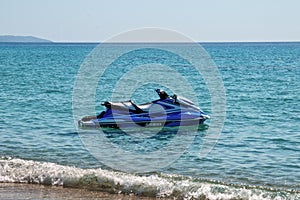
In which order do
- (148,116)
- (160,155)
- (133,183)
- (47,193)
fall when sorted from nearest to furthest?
(47,193), (133,183), (160,155), (148,116)

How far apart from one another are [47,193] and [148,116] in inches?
399

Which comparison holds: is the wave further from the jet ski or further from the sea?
the jet ski

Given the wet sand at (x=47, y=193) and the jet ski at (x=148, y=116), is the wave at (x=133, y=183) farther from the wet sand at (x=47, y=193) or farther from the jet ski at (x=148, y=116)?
the jet ski at (x=148, y=116)

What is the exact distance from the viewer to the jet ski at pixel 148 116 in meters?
22.5

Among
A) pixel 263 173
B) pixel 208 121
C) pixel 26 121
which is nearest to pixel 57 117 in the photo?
pixel 26 121

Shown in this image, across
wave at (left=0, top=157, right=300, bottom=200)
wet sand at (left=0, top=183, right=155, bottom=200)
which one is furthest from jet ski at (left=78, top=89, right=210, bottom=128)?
wet sand at (left=0, top=183, right=155, bottom=200)

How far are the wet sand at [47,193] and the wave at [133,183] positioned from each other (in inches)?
11.4

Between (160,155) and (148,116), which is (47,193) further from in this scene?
(148,116)

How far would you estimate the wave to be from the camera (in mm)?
12898

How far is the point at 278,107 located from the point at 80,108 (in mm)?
10628

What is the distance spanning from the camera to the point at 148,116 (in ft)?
74.3

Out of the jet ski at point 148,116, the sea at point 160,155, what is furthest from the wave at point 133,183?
the jet ski at point 148,116

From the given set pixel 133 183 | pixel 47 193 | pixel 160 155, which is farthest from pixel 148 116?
pixel 47 193

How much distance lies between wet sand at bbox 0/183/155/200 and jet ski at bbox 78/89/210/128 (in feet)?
29.4
